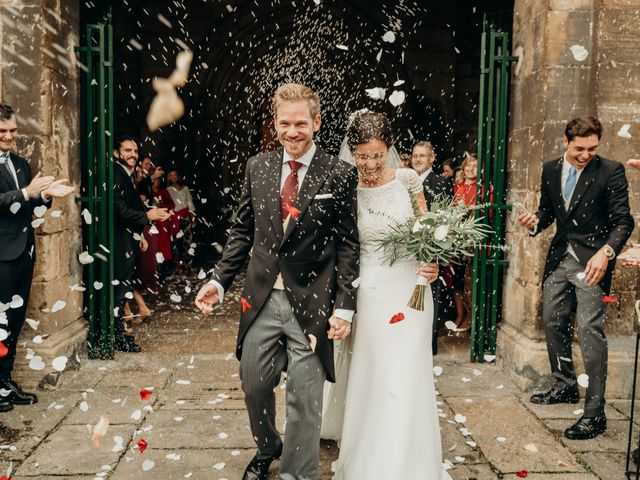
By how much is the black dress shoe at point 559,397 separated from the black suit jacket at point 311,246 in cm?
209

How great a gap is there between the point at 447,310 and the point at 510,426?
326 centimetres

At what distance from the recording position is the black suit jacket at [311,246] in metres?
3.23

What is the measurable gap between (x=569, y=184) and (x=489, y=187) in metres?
1.15

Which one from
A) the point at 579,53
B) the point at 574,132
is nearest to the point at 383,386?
the point at 574,132

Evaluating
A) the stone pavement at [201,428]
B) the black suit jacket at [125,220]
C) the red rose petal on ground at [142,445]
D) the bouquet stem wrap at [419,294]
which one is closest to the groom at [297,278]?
the bouquet stem wrap at [419,294]

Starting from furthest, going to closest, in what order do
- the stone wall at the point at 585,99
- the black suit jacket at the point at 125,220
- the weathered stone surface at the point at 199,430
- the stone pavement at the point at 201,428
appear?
the black suit jacket at the point at 125,220
the stone wall at the point at 585,99
the weathered stone surface at the point at 199,430
the stone pavement at the point at 201,428

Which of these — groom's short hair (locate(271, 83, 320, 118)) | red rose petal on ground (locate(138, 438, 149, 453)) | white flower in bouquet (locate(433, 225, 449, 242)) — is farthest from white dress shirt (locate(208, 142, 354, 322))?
red rose petal on ground (locate(138, 438, 149, 453))

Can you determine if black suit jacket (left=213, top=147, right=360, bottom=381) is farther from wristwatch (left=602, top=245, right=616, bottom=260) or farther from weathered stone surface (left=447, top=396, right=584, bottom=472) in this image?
wristwatch (left=602, top=245, right=616, bottom=260)

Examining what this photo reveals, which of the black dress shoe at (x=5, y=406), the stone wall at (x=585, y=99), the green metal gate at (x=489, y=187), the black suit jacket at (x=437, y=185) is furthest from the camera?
the black suit jacket at (x=437, y=185)

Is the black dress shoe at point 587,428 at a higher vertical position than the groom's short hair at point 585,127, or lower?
lower

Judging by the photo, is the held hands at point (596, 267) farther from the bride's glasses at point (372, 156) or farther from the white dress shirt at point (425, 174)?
the white dress shirt at point (425, 174)

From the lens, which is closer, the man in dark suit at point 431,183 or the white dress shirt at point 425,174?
the man in dark suit at point 431,183

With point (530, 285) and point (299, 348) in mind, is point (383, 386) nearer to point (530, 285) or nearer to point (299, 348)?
point (299, 348)

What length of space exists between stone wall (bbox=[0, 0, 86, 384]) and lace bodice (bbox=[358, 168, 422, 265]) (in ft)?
8.93
